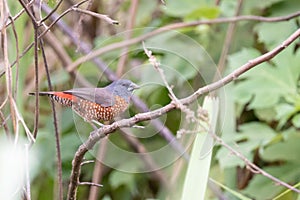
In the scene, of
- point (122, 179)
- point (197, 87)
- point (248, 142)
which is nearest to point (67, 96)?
point (197, 87)

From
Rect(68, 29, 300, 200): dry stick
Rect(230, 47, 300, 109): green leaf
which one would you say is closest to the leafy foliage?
Rect(230, 47, 300, 109): green leaf

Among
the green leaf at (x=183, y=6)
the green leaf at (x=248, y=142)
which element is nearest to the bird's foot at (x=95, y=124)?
the green leaf at (x=248, y=142)

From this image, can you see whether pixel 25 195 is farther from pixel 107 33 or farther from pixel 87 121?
pixel 107 33

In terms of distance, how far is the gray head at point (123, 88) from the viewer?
66cm

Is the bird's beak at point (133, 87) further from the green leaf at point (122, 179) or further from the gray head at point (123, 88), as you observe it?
the green leaf at point (122, 179)

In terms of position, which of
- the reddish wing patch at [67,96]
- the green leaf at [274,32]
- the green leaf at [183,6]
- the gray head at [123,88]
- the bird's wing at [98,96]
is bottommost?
the reddish wing patch at [67,96]

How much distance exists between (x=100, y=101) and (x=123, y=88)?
0.03 metres

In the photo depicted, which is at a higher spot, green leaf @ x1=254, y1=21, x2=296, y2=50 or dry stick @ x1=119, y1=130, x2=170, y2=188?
green leaf @ x1=254, y1=21, x2=296, y2=50

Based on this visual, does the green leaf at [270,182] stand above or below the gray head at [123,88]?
below

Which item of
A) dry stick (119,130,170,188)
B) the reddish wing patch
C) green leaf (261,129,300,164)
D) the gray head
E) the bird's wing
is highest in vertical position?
the gray head

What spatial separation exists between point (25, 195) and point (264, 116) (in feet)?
3.81

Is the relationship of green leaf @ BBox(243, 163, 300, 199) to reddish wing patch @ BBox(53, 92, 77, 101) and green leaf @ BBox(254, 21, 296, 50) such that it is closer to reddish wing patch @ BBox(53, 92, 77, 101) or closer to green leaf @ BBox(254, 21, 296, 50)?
green leaf @ BBox(254, 21, 296, 50)

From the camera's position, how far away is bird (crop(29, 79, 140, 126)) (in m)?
0.66

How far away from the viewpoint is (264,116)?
1.86 metres
